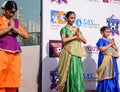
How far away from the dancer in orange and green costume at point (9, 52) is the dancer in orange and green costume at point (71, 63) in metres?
0.85

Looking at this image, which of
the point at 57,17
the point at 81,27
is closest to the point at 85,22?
the point at 81,27

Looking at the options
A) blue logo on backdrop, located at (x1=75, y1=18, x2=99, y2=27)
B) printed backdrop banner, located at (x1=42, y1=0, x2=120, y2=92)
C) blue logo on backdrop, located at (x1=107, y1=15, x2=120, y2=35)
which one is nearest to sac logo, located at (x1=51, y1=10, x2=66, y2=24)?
printed backdrop banner, located at (x1=42, y1=0, x2=120, y2=92)

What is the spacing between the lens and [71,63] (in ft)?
16.1

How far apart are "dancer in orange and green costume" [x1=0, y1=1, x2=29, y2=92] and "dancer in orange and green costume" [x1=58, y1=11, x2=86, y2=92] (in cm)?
85

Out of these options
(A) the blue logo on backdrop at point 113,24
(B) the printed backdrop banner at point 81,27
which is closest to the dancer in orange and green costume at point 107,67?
(B) the printed backdrop banner at point 81,27

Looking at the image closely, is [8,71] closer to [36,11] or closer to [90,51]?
[36,11]

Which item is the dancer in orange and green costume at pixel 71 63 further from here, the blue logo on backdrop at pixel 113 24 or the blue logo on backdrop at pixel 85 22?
the blue logo on backdrop at pixel 113 24

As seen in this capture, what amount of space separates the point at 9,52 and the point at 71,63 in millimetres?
1052

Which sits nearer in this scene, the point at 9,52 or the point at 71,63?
the point at 9,52

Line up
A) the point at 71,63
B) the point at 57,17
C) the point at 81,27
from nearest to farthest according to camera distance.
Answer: the point at 71,63 → the point at 57,17 → the point at 81,27

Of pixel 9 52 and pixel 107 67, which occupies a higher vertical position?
pixel 9 52

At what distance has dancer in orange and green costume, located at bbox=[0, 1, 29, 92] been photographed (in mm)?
4148

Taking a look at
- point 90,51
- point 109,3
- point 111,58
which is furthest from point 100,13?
point 111,58

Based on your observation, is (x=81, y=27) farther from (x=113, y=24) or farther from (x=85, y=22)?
(x=113, y=24)
